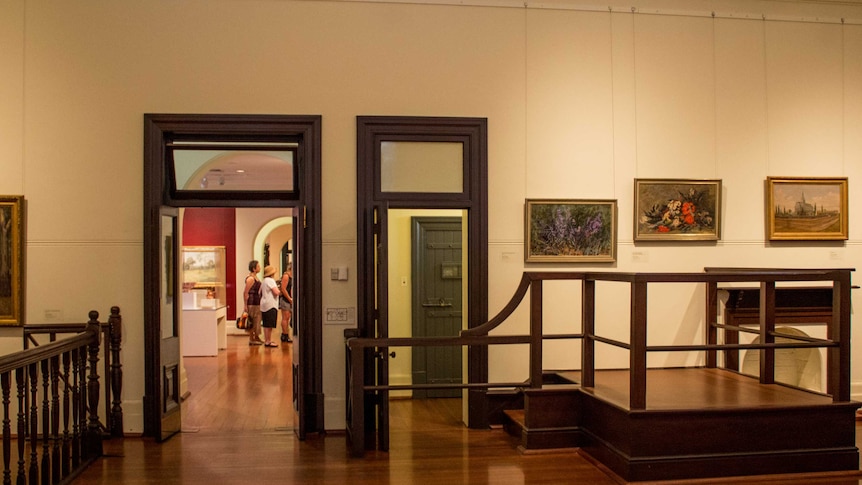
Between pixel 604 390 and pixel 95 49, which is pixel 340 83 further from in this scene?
pixel 604 390

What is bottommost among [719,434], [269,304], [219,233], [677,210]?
[719,434]

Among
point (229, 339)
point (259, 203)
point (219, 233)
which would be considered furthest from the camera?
point (219, 233)

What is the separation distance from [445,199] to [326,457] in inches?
102

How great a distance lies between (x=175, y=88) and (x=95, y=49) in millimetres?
800

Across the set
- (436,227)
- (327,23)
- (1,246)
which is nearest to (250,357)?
(436,227)

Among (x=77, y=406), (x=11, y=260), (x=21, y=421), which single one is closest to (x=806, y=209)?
(x=77, y=406)

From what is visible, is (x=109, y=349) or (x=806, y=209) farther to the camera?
(x=806, y=209)

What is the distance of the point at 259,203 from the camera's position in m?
7.20

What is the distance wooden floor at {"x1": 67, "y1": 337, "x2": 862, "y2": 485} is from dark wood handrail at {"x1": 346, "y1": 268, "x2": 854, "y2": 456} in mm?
441

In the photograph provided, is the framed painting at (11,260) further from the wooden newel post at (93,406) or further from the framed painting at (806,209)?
the framed painting at (806,209)

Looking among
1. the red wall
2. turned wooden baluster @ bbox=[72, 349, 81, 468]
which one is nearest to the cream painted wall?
turned wooden baluster @ bbox=[72, 349, 81, 468]

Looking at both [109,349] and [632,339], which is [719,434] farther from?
[109,349]

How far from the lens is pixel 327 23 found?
7.26 metres

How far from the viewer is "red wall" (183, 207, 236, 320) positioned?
64.1ft
